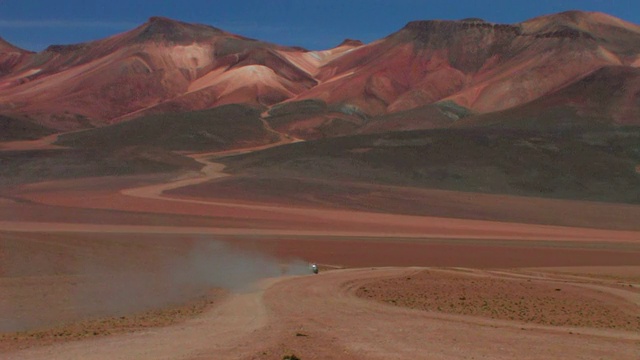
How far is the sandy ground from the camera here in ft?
58.4

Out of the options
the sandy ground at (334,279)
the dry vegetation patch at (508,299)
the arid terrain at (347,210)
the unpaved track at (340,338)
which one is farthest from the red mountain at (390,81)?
the unpaved track at (340,338)

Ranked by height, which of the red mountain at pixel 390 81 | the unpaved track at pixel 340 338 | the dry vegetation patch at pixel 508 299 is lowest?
the dry vegetation patch at pixel 508 299

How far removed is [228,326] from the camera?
19.9 meters

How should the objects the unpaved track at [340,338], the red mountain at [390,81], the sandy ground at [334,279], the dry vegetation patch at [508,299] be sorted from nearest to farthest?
the unpaved track at [340,338] → the sandy ground at [334,279] → the dry vegetation patch at [508,299] → the red mountain at [390,81]

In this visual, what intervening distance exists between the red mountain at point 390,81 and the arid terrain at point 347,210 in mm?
672

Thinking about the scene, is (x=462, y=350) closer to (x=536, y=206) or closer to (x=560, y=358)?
(x=560, y=358)

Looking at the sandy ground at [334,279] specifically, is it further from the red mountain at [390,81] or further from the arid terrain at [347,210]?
the red mountain at [390,81]

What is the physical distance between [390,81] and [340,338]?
519 feet

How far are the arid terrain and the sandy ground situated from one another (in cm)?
14

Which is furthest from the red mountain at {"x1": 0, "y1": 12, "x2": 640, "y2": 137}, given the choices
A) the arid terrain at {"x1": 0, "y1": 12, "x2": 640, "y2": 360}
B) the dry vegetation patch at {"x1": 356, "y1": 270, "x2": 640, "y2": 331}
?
the dry vegetation patch at {"x1": 356, "y1": 270, "x2": 640, "y2": 331}

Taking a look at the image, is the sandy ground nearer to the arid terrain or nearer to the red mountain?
the arid terrain

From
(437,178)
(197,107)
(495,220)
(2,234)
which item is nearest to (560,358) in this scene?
(2,234)

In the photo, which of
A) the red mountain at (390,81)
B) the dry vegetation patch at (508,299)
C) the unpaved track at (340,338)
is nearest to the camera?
the unpaved track at (340,338)

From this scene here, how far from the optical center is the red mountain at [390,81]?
149750mm
